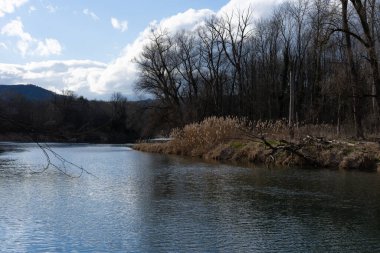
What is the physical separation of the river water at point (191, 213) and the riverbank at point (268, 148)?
9.45ft

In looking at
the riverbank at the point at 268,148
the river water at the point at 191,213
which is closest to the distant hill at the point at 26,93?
the river water at the point at 191,213

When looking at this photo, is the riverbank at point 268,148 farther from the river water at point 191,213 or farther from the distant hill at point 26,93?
the distant hill at point 26,93

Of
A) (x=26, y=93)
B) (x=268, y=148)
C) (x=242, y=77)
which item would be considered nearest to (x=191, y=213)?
(x=268, y=148)

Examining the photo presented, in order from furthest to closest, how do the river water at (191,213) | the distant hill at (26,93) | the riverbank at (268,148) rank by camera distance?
the riverbank at (268,148) → the distant hill at (26,93) → the river water at (191,213)

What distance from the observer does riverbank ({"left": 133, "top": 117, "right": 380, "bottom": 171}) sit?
1886 centimetres

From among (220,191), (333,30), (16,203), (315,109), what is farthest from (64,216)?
(315,109)

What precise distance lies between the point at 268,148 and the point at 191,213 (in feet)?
40.6

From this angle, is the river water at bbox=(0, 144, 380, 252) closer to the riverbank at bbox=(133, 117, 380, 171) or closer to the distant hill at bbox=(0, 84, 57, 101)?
the distant hill at bbox=(0, 84, 57, 101)

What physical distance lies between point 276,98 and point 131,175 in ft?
112

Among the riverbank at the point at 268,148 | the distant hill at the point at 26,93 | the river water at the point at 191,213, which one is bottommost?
the river water at the point at 191,213

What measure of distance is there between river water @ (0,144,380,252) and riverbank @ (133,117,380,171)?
2.88 m

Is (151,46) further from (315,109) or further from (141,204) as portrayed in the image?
(141,204)

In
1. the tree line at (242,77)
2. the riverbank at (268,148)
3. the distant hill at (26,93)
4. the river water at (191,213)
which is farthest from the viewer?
the tree line at (242,77)

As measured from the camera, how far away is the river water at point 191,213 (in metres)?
7.56
